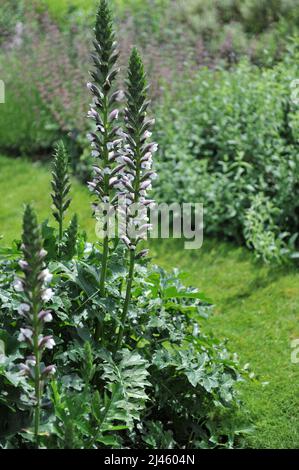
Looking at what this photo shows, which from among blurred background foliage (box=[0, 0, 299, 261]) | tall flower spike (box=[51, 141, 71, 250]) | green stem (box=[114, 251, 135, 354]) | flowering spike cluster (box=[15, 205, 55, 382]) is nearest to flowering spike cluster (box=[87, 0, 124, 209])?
tall flower spike (box=[51, 141, 71, 250])

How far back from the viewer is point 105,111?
3.27m

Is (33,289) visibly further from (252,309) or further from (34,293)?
(252,309)

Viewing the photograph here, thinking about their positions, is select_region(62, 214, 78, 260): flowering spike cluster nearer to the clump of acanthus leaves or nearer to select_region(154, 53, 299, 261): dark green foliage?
the clump of acanthus leaves

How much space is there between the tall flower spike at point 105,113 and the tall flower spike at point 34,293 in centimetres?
73

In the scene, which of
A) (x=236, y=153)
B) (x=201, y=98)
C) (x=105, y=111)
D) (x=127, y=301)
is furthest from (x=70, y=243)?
(x=201, y=98)

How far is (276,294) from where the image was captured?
5.62 m

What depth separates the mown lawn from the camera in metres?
4.27

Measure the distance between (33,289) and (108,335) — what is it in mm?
1104

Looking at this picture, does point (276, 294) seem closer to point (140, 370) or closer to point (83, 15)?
point (140, 370)

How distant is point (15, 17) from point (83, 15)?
1.53 m

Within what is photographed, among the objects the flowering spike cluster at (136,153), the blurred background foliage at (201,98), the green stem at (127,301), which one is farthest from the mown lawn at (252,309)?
the flowering spike cluster at (136,153)

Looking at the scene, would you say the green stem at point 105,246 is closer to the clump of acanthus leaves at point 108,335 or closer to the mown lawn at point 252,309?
the clump of acanthus leaves at point 108,335

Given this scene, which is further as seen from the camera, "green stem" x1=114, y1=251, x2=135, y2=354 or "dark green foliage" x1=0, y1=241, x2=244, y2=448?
"green stem" x1=114, y1=251, x2=135, y2=354

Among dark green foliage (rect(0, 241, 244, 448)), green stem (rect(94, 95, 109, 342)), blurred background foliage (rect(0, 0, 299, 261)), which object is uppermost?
blurred background foliage (rect(0, 0, 299, 261))
